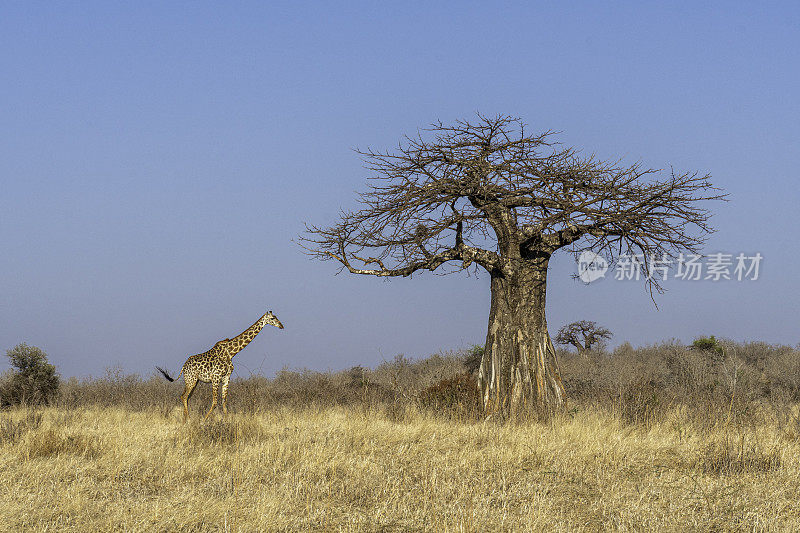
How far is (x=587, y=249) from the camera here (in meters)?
14.7

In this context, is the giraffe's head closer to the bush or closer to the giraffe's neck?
the giraffe's neck

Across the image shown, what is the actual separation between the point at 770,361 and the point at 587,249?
18983 millimetres

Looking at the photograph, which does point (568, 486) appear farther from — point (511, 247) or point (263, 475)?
point (511, 247)

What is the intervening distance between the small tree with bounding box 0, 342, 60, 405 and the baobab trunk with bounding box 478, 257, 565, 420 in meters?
11.9

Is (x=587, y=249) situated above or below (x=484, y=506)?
above

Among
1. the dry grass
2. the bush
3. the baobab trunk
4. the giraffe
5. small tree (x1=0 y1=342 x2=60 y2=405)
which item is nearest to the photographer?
the dry grass

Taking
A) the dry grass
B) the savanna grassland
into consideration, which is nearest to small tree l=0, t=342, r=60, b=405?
the savanna grassland

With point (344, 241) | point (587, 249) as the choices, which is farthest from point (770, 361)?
point (344, 241)

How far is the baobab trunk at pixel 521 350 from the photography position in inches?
554

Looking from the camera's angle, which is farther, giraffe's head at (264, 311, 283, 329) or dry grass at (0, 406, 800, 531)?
giraffe's head at (264, 311, 283, 329)

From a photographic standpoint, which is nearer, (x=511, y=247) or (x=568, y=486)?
(x=568, y=486)

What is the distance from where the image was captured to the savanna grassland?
7203mm

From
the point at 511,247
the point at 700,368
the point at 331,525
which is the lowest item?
the point at 331,525

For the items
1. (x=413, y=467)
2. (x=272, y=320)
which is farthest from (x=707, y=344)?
(x=413, y=467)
